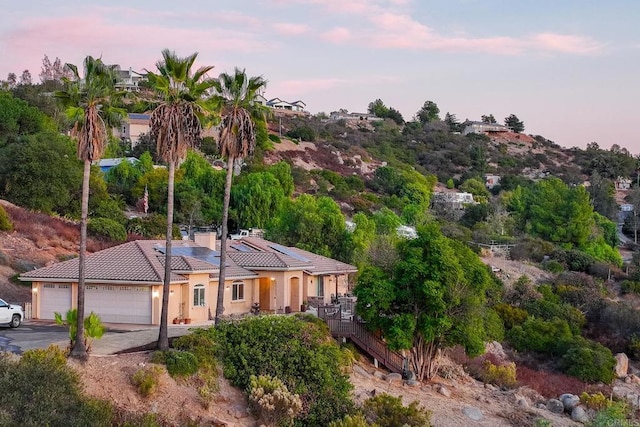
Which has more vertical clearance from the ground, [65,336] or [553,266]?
[65,336]

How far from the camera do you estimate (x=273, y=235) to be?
160 feet

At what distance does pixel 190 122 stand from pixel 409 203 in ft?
242

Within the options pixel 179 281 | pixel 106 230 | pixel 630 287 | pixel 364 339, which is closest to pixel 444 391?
pixel 364 339

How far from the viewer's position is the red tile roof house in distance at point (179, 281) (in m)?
29.8

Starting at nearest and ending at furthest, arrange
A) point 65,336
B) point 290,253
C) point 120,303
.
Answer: point 65,336 → point 120,303 → point 290,253

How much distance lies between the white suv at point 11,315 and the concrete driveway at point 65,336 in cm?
28

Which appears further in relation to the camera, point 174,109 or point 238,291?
point 238,291

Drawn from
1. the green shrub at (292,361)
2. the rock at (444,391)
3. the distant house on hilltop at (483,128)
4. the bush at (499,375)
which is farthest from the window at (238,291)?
the distant house on hilltop at (483,128)

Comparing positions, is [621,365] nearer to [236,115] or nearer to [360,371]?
[360,371]

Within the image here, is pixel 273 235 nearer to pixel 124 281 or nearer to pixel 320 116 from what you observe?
pixel 124 281

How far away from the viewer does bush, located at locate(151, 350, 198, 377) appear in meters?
22.1

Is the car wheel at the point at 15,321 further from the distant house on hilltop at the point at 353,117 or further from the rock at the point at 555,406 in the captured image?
the distant house on hilltop at the point at 353,117

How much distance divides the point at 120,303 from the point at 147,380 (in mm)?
9735

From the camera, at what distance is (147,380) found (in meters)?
20.8
